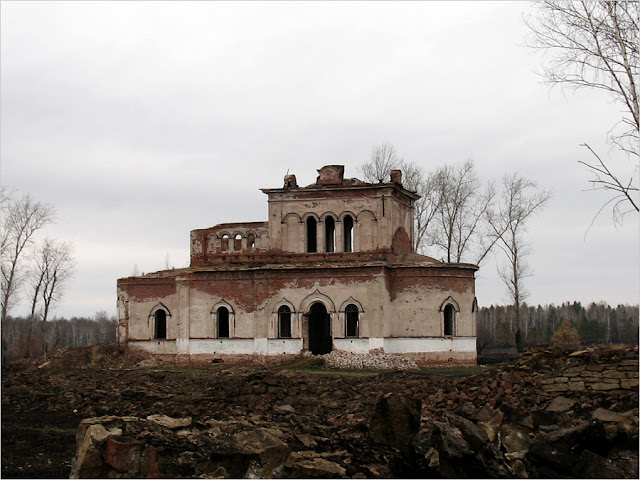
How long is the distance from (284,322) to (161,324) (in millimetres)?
6400

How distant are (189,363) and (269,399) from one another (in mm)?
12549

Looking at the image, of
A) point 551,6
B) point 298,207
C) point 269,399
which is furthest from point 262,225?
point 551,6

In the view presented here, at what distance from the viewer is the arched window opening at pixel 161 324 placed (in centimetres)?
3509

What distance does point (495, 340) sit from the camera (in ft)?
250

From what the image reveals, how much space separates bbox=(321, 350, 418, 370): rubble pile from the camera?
30000 mm

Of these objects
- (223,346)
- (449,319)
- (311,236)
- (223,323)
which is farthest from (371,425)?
(311,236)

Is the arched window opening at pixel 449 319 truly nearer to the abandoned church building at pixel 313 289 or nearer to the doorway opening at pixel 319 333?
the abandoned church building at pixel 313 289

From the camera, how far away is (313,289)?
105 ft

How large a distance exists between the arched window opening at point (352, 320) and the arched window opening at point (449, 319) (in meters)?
3.64

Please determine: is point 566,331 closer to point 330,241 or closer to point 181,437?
point 330,241

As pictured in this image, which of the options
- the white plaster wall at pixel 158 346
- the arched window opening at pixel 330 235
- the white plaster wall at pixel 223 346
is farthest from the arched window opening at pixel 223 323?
the arched window opening at pixel 330 235

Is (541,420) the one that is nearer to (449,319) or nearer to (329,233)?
(449,319)

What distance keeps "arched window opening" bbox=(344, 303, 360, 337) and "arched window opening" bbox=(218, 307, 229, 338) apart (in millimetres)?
5395

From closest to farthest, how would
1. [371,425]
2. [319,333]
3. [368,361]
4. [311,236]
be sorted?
1. [371,425]
2. [368,361]
3. [311,236]
4. [319,333]
